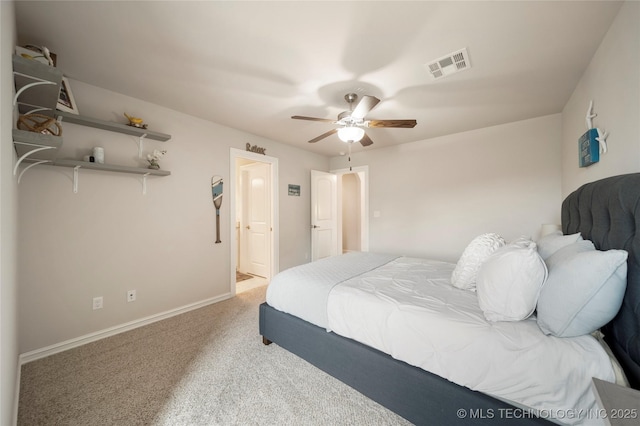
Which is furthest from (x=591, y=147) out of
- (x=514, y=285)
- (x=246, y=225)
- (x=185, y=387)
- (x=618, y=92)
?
(x=246, y=225)

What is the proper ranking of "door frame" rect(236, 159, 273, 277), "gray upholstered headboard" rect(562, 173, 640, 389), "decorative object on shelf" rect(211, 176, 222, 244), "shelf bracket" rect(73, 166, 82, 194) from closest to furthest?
1. "gray upholstered headboard" rect(562, 173, 640, 389)
2. "shelf bracket" rect(73, 166, 82, 194)
3. "decorative object on shelf" rect(211, 176, 222, 244)
4. "door frame" rect(236, 159, 273, 277)

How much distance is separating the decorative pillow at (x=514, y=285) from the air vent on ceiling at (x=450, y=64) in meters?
1.54

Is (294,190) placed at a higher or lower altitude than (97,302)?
higher

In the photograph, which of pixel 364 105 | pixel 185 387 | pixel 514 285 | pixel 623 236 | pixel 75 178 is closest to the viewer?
pixel 623 236

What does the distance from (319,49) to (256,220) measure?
3308mm

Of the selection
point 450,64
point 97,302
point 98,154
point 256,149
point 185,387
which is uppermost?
point 450,64

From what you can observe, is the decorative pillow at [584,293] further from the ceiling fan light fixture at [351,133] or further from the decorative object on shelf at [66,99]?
the decorative object on shelf at [66,99]

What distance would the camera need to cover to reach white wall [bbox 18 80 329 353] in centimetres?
203

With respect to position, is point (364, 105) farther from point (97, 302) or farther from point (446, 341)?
point (97, 302)

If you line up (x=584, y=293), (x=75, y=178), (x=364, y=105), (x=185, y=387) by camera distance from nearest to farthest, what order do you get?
1. (x=584, y=293)
2. (x=185, y=387)
3. (x=364, y=105)
4. (x=75, y=178)

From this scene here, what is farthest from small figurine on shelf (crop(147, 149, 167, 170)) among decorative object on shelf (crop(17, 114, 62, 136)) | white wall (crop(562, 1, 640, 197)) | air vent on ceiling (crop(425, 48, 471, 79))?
white wall (crop(562, 1, 640, 197))

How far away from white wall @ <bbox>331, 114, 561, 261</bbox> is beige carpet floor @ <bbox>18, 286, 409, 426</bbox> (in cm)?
291

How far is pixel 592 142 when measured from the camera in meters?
1.77

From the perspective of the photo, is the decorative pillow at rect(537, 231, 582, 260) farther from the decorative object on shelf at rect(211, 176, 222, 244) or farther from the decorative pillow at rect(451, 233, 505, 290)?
the decorative object on shelf at rect(211, 176, 222, 244)
